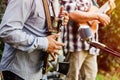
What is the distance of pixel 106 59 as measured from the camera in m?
7.25

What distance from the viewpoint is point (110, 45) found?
278 inches

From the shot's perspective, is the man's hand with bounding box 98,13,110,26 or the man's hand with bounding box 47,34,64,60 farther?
the man's hand with bounding box 98,13,110,26

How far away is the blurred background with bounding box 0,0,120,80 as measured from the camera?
6825 millimetres

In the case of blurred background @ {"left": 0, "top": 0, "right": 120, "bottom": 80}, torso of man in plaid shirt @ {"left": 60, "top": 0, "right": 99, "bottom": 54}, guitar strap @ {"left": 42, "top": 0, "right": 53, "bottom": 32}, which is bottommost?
blurred background @ {"left": 0, "top": 0, "right": 120, "bottom": 80}

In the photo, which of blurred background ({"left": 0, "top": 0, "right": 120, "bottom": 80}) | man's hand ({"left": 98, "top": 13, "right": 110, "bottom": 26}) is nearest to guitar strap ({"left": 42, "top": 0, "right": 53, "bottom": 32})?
man's hand ({"left": 98, "top": 13, "right": 110, "bottom": 26})

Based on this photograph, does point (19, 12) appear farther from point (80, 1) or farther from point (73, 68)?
point (73, 68)

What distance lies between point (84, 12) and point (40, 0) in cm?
177

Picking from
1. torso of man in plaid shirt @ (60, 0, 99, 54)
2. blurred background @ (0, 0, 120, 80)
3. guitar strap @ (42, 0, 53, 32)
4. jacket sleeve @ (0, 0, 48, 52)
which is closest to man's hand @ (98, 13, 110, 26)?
torso of man in plaid shirt @ (60, 0, 99, 54)

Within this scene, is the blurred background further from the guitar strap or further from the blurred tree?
the guitar strap

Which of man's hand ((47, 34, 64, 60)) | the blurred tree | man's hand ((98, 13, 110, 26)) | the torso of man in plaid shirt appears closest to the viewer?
man's hand ((47, 34, 64, 60))

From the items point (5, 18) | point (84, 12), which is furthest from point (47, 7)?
point (84, 12)

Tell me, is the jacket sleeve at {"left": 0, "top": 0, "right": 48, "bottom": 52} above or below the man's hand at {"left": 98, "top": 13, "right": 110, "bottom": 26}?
above

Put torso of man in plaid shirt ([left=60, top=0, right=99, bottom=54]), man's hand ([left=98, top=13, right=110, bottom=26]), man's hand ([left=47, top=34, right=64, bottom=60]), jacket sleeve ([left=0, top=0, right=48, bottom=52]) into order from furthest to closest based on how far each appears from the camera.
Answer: torso of man in plaid shirt ([left=60, top=0, right=99, bottom=54])
man's hand ([left=98, top=13, right=110, bottom=26])
man's hand ([left=47, top=34, right=64, bottom=60])
jacket sleeve ([left=0, top=0, right=48, bottom=52])

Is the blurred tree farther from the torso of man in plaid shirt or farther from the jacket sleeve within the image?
the jacket sleeve
